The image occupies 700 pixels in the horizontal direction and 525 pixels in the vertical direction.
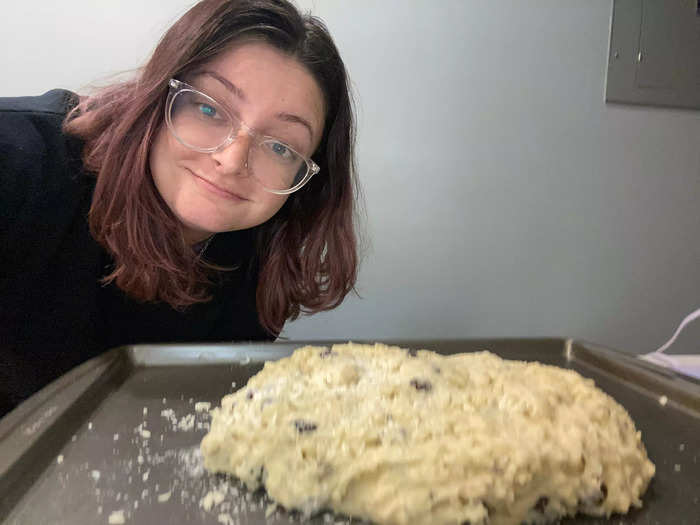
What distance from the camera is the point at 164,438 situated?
0.82 metres

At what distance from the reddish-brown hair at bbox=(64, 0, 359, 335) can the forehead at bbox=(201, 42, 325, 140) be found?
0.07 ft

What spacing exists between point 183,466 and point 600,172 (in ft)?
5.45

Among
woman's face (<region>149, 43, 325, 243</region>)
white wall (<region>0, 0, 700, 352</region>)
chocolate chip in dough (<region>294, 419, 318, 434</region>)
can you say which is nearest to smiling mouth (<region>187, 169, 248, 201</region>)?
woman's face (<region>149, 43, 325, 243</region>)

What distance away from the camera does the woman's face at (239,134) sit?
0.97 m

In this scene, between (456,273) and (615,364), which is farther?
(456,273)

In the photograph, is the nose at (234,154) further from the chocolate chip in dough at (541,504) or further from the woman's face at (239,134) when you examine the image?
the chocolate chip in dough at (541,504)

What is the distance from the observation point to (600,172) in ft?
5.95

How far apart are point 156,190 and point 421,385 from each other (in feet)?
2.19

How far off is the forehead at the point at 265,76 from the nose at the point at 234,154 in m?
0.06

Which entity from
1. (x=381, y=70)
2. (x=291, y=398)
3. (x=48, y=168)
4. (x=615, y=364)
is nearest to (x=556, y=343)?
(x=615, y=364)

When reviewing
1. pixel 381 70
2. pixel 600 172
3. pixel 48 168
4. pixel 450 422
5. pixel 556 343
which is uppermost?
pixel 381 70

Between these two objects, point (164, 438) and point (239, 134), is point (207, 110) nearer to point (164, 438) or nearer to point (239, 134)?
point (239, 134)

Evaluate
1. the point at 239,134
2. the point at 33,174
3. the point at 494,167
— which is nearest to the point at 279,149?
the point at 239,134

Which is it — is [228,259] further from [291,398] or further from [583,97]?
[583,97]
